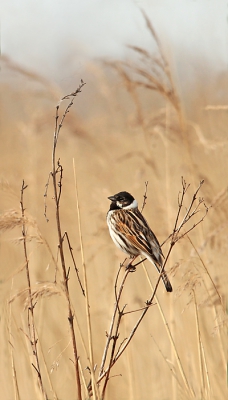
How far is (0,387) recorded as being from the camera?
3369 mm

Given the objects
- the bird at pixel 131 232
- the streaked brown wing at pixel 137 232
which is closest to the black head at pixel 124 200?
the bird at pixel 131 232

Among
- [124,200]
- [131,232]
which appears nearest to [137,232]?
[131,232]

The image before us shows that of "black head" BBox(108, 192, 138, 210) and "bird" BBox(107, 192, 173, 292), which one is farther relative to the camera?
"black head" BBox(108, 192, 138, 210)

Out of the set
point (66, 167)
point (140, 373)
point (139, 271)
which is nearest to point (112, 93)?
point (139, 271)

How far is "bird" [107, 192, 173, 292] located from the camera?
10.1ft

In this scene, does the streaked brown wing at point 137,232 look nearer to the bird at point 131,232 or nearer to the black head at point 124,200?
the bird at point 131,232

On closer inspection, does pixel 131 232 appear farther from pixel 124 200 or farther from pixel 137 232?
pixel 124 200

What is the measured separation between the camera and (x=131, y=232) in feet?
10.6

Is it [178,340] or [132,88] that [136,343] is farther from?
[132,88]

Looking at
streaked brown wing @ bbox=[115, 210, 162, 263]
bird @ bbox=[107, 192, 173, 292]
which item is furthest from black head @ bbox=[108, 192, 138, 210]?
streaked brown wing @ bbox=[115, 210, 162, 263]

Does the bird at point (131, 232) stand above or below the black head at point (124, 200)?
below

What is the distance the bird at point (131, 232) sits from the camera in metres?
3.08

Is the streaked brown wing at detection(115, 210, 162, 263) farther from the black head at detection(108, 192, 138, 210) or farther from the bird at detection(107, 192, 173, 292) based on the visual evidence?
the black head at detection(108, 192, 138, 210)

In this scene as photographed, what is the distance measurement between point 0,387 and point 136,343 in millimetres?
918
